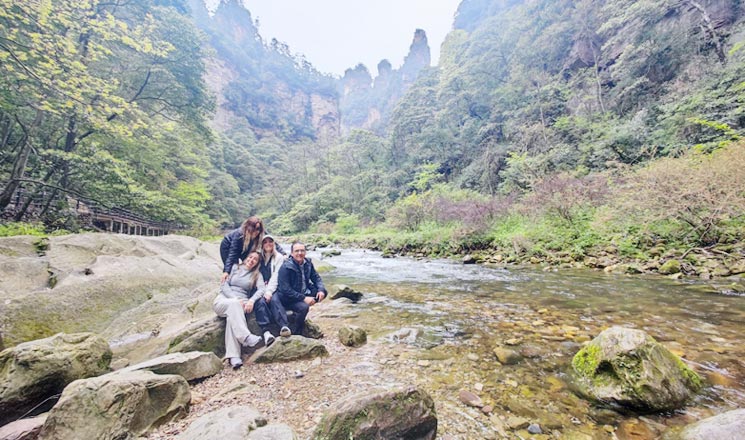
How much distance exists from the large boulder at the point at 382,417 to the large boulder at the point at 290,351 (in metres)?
1.55

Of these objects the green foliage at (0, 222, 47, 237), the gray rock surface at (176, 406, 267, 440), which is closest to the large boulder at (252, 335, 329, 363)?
the gray rock surface at (176, 406, 267, 440)

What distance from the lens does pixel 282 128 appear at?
73.1 metres

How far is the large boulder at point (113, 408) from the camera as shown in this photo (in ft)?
5.87

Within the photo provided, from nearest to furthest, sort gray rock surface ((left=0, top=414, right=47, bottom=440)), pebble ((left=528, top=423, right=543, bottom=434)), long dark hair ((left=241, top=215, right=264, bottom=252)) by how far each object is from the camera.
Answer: gray rock surface ((left=0, top=414, right=47, bottom=440)), pebble ((left=528, top=423, right=543, bottom=434)), long dark hair ((left=241, top=215, right=264, bottom=252))

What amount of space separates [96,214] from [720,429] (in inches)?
749

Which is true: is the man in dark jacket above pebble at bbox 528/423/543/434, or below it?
above

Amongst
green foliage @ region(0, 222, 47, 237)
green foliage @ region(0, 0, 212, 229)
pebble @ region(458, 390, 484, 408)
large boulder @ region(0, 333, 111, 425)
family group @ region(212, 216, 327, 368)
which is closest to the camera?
large boulder @ region(0, 333, 111, 425)

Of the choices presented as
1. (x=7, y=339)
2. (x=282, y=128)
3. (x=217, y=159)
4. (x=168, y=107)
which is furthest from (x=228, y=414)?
(x=282, y=128)

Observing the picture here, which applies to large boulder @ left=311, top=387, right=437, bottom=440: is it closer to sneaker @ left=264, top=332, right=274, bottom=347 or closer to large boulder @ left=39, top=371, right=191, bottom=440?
large boulder @ left=39, top=371, right=191, bottom=440

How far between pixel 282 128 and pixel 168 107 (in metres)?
62.4

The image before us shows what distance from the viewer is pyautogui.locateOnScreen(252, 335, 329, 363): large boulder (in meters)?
3.12

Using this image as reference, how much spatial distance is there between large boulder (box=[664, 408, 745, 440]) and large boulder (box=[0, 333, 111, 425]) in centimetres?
433

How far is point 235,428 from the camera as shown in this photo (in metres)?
1.76

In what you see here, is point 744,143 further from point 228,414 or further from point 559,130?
point 559,130
